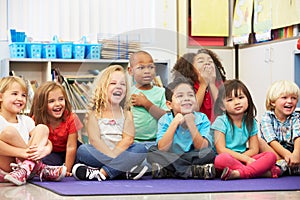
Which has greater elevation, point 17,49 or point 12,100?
point 17,49

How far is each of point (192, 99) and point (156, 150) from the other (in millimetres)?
244

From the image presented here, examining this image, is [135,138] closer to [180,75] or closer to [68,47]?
[180,75]

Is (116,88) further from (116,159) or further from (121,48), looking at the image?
(121,48)

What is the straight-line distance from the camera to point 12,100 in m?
2.37

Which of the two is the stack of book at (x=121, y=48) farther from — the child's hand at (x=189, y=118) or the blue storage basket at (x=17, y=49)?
the blue storage basket at (x=17, y=49)

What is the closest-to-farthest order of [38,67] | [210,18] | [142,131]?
[142,131], [38,67], [210,18]

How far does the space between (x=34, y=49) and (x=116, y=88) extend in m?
1.43

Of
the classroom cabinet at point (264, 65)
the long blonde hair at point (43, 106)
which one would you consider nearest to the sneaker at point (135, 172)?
the long blonde hair at point (43, 106)

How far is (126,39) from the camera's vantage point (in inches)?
96.4

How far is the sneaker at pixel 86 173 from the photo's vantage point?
7.54 ft

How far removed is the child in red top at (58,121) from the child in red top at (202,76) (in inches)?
18.7

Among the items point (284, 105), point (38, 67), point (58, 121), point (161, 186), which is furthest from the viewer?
point (38, 67)

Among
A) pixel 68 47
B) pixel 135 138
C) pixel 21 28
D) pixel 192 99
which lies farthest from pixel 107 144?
pixel 21 28

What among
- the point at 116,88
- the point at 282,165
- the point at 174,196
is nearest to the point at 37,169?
the point at 116,88
